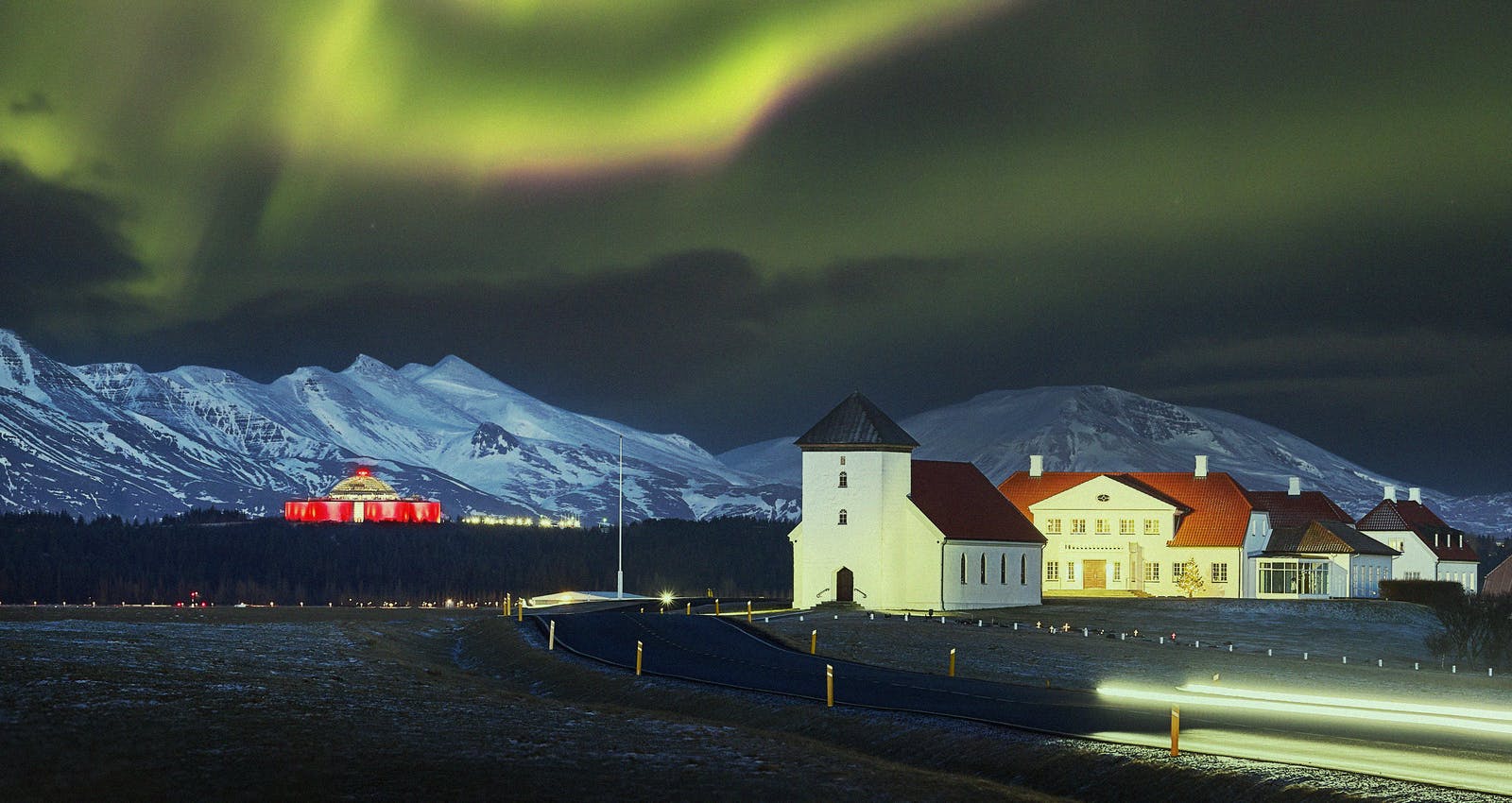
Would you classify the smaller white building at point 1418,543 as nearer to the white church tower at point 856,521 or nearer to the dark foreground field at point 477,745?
the white church tower at point 856,521

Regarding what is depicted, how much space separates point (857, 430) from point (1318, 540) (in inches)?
1547

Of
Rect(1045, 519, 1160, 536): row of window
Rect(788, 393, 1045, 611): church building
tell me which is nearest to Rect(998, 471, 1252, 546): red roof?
Rect(1045, 519, 1160, 536): row of window

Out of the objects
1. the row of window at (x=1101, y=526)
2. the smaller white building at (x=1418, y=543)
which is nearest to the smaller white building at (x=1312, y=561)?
the row of window at (x=1101, y=526)

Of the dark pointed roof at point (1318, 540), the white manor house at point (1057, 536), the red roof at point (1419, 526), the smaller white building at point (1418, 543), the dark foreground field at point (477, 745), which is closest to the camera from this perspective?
the dark foreground field at point (477, 745)

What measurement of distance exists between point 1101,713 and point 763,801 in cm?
1567

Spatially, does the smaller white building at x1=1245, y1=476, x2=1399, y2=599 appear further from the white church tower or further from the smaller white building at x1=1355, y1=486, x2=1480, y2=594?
the white church tower

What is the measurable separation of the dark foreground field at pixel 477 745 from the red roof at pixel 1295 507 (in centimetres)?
8572

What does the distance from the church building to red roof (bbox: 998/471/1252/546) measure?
2206 cm

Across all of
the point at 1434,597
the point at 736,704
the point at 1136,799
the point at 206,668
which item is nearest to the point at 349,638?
the point at 206,668

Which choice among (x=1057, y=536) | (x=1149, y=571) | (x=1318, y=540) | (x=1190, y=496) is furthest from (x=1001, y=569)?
(x=1318, y=540)

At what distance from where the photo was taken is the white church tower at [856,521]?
9906cm

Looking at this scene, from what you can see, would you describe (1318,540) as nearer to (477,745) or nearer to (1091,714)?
(1091,714)

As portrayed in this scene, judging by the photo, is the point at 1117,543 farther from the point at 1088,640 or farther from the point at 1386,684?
the point at 1386,684

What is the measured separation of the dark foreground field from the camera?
30.9 meters
